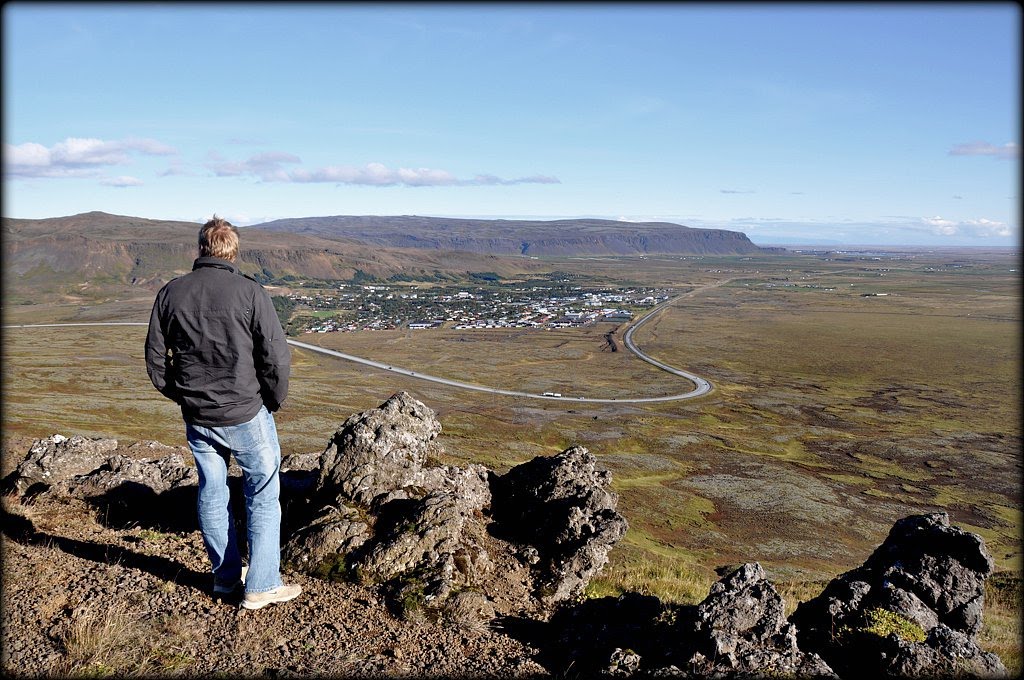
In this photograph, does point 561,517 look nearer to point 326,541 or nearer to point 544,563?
point 544,563

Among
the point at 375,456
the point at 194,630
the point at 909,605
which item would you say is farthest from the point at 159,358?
the point at 909,605

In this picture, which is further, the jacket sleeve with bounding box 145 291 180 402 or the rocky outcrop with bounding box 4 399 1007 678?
the rocky outcrop with bounding box 4 399 1007 678

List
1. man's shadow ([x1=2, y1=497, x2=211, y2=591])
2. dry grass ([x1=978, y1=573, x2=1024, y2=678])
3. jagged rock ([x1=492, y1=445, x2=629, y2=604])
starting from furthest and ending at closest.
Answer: jagged rock ([x1=492, y1=445, x2=629, y2=604]) < dry grass ([x1=978, y1=573, x2=1024, y2=678]) < man's shadow ([x1=2, y1=497, x2=211, y2=591])

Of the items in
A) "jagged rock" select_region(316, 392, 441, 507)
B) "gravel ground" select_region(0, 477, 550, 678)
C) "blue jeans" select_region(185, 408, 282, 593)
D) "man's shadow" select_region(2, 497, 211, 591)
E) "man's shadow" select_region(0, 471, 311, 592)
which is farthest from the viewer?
"jagged rock" select_region(316, 392, 441, 507)

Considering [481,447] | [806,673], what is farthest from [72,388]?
[806,673]

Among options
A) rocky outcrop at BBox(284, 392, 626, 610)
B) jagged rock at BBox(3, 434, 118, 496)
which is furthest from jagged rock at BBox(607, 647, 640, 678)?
jagged rock at BBox(3, 434, 118, 496)

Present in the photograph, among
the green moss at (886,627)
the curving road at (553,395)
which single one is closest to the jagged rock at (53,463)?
the green moss at (886,627)

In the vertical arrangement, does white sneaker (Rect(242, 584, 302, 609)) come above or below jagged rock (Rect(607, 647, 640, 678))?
above

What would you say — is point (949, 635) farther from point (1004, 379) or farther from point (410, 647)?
point (1004, 379)

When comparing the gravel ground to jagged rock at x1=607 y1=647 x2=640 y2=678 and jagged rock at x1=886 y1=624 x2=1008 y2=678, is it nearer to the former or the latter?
jagged rock at x1=607 y1=647 x2=640 y2=678
